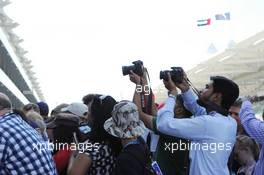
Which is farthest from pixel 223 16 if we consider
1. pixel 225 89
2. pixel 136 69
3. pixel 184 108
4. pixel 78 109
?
pixel 136 69

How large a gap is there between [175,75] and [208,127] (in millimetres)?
482

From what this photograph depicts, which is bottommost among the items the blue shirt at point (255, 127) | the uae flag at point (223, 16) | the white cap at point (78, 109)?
the uae flag at point (223, 16)

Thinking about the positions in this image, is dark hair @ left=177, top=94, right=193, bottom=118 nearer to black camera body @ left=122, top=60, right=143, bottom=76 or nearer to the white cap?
black camera body @ left=122, top=60, right=143, bottom=76

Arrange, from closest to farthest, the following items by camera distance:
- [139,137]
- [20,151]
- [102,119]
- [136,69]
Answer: [139,137]
[102,119]
[20,151]
[136,69]

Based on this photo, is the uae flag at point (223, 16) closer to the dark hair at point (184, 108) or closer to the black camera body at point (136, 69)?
the dark hair at point (184, 108)

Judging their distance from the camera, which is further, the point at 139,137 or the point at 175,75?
the point at 175,75

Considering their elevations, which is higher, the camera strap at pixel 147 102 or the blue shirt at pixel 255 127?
the camera strap at pixel 147 102

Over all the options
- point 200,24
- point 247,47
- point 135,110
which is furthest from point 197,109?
point 247,47

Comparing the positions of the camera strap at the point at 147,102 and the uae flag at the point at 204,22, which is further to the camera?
the uae flag at the point at 204,22

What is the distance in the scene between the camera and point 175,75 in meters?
3.76

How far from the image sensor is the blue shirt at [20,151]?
350 cm

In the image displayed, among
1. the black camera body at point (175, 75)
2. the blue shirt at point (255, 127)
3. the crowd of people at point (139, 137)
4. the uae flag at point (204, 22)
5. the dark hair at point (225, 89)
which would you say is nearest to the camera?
the crowd of people at point (139, 137)

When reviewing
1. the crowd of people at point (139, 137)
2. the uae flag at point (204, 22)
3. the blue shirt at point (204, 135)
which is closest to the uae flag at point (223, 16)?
the uae flag at point (204, 22)

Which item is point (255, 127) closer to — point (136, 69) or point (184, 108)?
point (184, 108)
